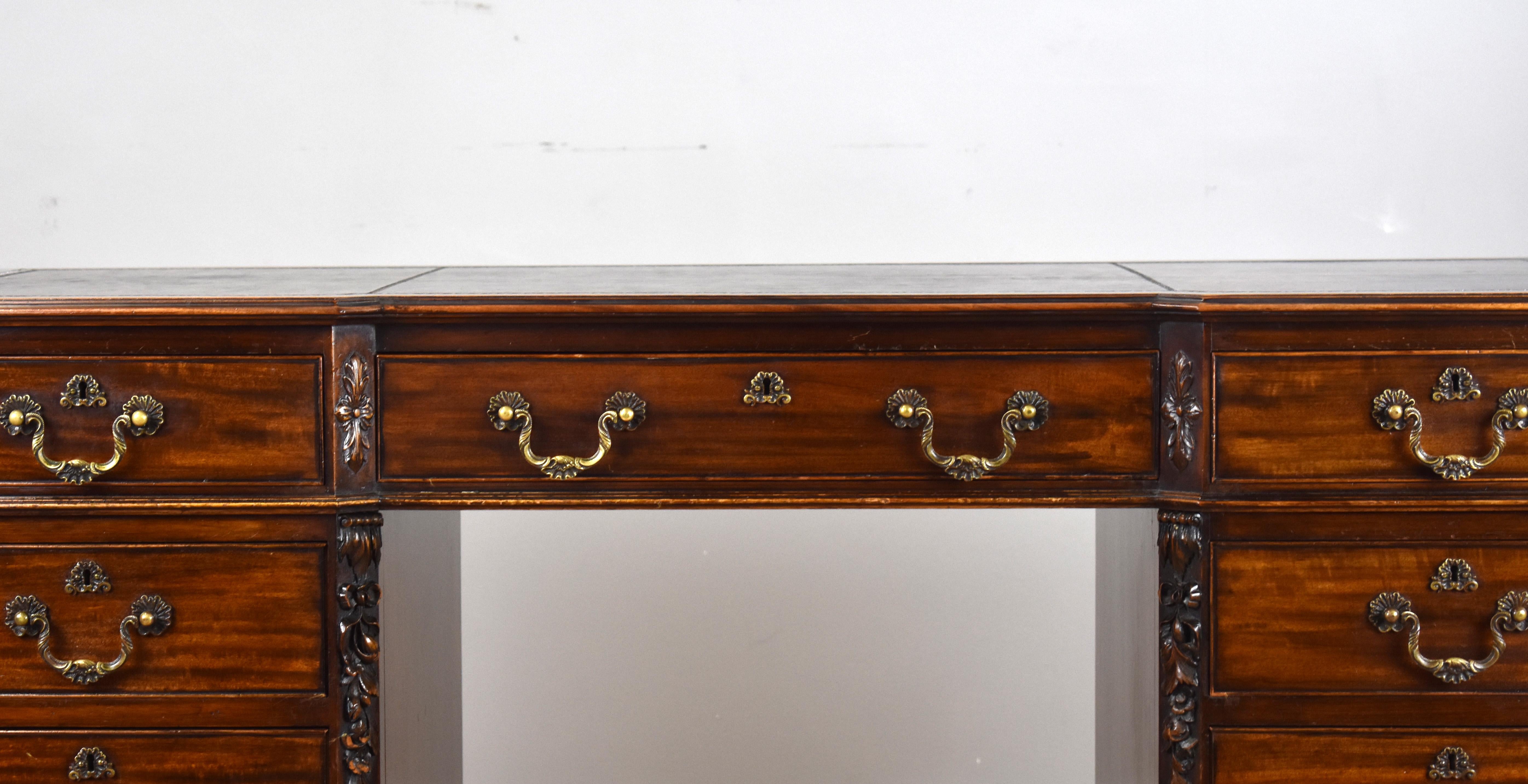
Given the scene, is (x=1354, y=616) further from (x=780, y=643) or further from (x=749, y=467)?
(x=780, y=643)

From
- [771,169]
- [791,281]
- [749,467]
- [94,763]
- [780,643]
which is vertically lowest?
[780,643]

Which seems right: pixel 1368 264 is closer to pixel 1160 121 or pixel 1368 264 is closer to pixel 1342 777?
pixel 1160 121

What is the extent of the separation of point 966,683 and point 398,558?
1.37 metres

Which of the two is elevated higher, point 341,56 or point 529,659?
point 341,56

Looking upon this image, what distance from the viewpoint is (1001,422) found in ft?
4.57

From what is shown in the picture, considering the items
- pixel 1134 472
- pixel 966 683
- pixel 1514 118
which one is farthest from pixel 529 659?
pixel 1514 118

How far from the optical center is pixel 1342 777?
4.68 ft

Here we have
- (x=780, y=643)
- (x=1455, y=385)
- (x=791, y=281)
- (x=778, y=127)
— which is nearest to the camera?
(x=1455, y=385)

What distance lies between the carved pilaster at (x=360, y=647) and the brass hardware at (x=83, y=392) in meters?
0.30

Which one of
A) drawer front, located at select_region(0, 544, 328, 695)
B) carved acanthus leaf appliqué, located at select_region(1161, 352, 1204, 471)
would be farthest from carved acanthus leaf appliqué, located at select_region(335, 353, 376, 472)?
carved acanthus leaf appliqué, located at select_region(1161, 352, 1204, 471)

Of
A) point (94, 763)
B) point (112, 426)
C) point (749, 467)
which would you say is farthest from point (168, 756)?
point (749, 467)

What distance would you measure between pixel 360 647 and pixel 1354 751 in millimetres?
1135

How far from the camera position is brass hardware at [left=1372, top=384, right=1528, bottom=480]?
53.6 inches

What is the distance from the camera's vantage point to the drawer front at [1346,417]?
1.37 m
